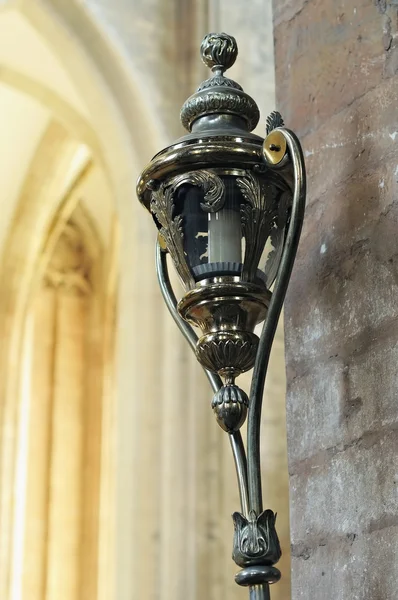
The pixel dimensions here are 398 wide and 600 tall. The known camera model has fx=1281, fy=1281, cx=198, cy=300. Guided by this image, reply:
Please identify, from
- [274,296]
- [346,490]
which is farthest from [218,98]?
[346,490]

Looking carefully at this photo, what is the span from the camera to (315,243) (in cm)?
229

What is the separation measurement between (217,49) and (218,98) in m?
0.11

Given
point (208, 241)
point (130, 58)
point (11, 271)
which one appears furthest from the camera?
point (11, 271)

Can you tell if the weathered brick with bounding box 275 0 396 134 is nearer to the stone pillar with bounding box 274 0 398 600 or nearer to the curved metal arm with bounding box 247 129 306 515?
the stone pillar with bounding box 274 0 398 600

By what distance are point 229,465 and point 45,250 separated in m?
4.72

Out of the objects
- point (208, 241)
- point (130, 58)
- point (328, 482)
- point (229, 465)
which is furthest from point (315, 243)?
point (130, 58)

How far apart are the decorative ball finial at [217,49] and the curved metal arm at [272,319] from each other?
0.91ft

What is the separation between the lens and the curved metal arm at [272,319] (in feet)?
6.69

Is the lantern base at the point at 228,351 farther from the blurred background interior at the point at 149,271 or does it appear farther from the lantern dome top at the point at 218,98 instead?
the blurred background interior at the point at 149,271

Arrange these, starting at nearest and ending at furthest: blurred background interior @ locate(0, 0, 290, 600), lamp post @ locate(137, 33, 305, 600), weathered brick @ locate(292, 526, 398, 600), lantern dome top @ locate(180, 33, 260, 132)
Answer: weathered brick @ locate(292, 526, 398, 600), lamp post @ locate(137, 33, 305, 600), lantern dome top @ locate(180, 33, 260, 132), blurred background interior @ locate(0, 0, 290, 600)

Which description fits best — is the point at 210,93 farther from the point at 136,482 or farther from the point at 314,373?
the point at 136,482

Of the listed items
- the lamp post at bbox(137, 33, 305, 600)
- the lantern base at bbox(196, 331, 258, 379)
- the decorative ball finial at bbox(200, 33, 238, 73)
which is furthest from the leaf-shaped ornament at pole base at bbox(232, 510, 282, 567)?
the decorative ball finial at bbox(200, 33, 238, 73)

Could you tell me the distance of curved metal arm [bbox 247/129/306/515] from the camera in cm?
204

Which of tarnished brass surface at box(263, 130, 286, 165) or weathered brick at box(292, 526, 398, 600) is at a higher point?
tarnished brass surface at box(263, 130, 286, 165)
